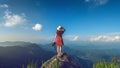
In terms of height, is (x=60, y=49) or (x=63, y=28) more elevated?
(x=63, y=28)

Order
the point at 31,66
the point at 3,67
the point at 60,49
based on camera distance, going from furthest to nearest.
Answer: the point at 3,67 → the point at 60,49 → the point at 31,66

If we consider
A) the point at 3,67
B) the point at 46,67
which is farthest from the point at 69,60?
the point at 3,67

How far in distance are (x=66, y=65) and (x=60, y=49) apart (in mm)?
2301

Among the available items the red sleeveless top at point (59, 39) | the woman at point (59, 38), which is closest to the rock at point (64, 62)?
the woman at point (59, 38)

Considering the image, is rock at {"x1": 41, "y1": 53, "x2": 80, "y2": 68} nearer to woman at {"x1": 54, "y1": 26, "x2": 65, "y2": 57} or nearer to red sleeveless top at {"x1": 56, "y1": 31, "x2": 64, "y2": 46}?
woman at {"x1": 54, "y1": 26, "x2": 65, "y2": 57}

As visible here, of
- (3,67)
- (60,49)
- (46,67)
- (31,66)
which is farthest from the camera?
(3,67)

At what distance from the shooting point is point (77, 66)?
26969 mm

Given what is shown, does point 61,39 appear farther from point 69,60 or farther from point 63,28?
point 69,60

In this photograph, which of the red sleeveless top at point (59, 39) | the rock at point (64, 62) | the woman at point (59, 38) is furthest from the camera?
the red sleeveless top at point (59, 39)

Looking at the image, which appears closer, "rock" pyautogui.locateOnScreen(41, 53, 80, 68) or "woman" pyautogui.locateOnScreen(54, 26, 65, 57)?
"rock" pyautogui.locateOnScreen(41, 53, 80, 68)

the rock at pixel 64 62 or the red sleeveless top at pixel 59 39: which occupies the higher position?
the red sleeveless top at pixel 59 39

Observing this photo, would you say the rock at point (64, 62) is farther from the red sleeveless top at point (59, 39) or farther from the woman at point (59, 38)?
the red sleeveless top at point (59, 39)

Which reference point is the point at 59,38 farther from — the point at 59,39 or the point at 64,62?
the point at 64,62

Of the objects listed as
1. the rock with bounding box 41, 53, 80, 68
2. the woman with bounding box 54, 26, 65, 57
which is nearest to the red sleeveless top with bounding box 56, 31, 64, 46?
the woman with bounding box 54, 26, 65, 57
